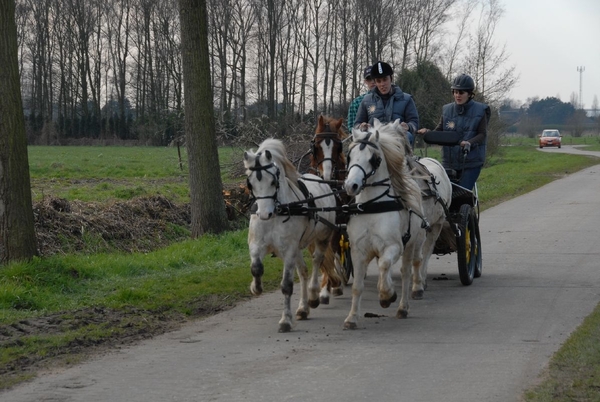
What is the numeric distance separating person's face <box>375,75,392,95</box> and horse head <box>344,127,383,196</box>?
1810mm

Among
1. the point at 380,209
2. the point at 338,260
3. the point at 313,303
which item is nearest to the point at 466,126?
the point at 338,260

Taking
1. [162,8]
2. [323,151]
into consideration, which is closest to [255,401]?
[323,151]

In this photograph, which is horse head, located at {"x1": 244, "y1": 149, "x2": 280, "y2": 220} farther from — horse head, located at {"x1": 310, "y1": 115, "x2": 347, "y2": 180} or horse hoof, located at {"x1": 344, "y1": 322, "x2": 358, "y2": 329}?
horse head, located at {"x1": 310, "y1": 115, "x2": 347, "y2": 180}

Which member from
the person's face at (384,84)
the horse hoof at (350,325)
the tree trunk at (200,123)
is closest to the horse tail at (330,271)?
the horse hoof at (350,325)

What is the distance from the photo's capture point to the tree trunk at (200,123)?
45.8ft

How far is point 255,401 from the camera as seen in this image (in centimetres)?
582

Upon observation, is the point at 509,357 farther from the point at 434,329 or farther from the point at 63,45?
the point at 63,45

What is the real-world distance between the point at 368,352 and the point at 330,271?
95.6 inches

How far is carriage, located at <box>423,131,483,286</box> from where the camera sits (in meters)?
10.5

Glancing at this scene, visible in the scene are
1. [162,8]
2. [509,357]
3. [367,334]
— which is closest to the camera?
[509,357]

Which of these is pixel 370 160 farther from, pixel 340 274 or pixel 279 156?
pixel 340 274

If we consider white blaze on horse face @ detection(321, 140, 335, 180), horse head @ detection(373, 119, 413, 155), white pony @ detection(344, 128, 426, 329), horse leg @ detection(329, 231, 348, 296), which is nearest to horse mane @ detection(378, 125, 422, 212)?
white pony @ detection(344, 128, 426, 329)

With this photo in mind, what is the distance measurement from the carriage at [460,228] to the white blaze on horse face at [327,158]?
1.68 metres

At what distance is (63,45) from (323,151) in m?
61.3
